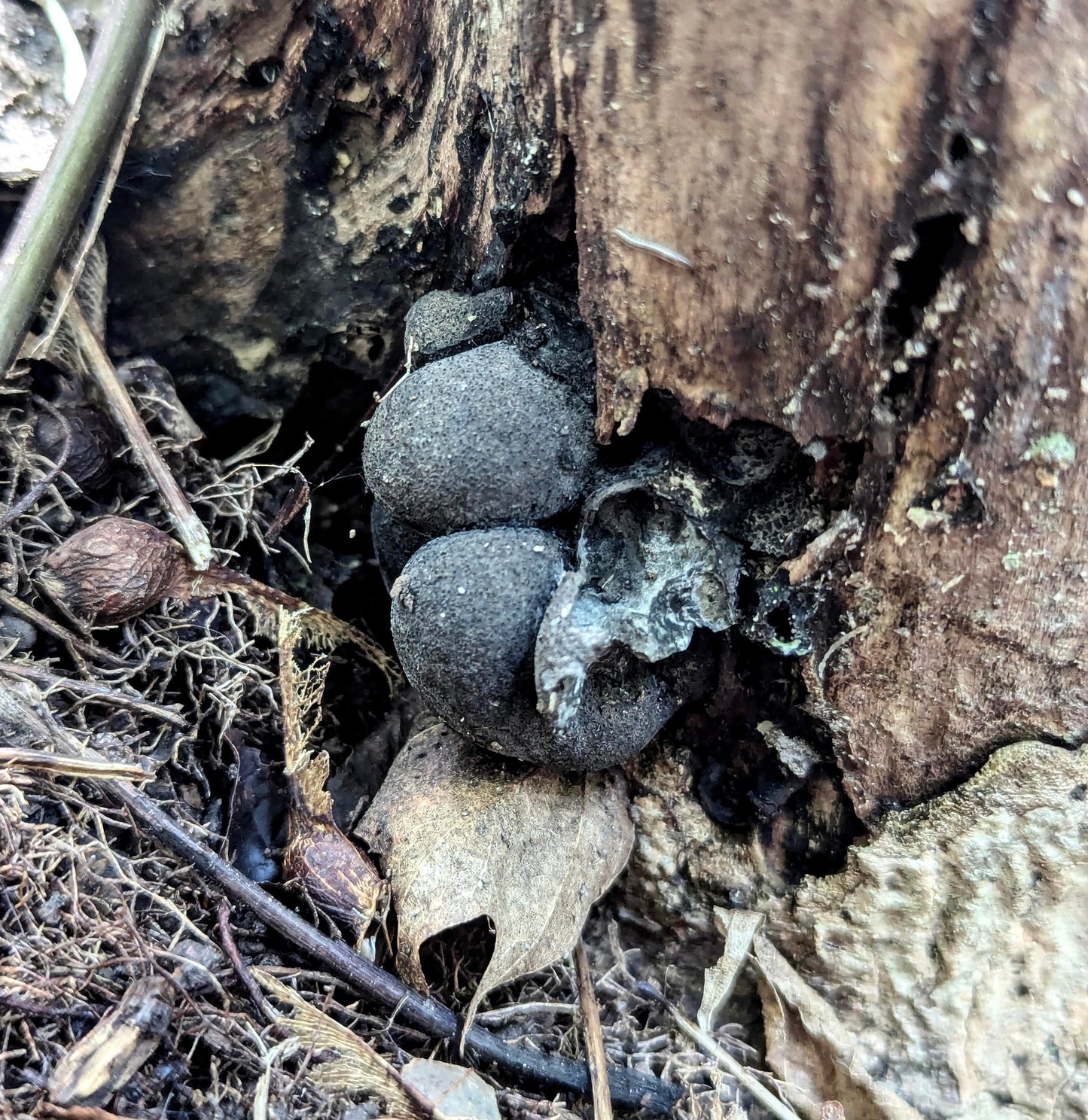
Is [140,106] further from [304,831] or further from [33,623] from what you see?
[304,831]

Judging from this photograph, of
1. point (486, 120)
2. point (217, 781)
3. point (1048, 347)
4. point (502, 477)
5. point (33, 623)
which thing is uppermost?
point (486, 120)

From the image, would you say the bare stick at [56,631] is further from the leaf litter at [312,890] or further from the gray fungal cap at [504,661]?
the gray fungal cap at [504,661]

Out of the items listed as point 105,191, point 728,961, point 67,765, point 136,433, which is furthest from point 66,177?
point 728,961

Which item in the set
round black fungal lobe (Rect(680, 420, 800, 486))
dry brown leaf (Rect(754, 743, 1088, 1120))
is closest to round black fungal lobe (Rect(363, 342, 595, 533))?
round black fungal lobe (Rect(680, 420, 800, 486))

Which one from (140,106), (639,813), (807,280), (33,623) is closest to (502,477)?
(807,280)

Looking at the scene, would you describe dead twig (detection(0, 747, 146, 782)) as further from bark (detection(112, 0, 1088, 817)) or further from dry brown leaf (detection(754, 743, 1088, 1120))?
dry brown leaf (detection(754, 743, 1088, 1120))
